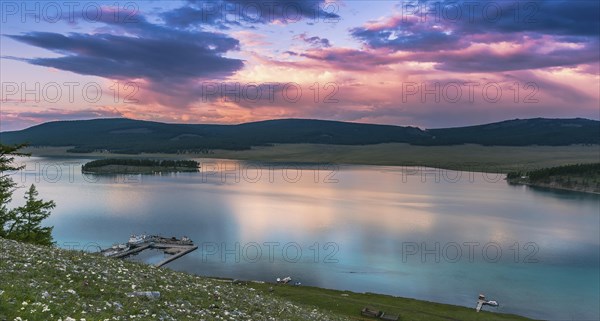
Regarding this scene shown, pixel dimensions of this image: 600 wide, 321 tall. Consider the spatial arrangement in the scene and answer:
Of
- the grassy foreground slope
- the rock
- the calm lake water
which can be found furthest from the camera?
the calm lake water

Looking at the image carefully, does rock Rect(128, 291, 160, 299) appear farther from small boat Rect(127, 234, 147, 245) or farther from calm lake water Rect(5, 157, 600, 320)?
small boat Rect(127, 234, 147, 245)

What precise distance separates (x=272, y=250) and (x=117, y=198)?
8423cm

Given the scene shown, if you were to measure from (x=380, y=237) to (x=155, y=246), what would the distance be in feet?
155

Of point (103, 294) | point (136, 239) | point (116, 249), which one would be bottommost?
point (116, 249)

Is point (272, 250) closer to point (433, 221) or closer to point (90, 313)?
point (433, 221)

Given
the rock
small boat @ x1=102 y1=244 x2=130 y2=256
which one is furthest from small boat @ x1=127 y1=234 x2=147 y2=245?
the rock

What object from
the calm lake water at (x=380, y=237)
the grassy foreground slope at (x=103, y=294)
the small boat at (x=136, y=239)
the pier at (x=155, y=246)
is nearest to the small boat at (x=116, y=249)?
the pier at (x=155, y=246)

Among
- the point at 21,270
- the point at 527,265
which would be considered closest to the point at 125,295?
the point at 21,270

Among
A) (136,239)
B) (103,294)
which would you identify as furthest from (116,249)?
(103,294)

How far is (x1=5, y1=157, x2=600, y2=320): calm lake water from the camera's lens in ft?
214

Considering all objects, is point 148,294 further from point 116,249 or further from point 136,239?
point 136,239

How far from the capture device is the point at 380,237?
94.3 metres

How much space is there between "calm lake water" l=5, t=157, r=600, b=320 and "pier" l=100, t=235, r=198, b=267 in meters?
2.24

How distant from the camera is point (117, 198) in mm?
146250
